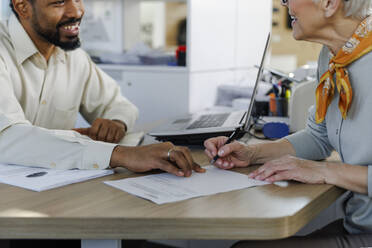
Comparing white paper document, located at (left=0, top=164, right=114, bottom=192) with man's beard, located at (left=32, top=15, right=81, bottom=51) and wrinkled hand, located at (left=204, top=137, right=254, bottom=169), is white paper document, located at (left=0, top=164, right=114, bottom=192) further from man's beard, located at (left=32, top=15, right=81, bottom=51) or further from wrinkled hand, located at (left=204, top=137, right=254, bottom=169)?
man's beard, located at (left=32, top=15, right=81, bottom=51)

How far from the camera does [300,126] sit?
5.80ft

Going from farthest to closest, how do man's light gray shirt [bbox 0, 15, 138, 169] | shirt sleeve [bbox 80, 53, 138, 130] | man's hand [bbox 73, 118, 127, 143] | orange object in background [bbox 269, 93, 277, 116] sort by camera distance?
1. orange object in background [bbox 269, 93, 277, 116]
2. shirt sleeve [bbox 80, 53, 138, 130]
3. man's hand [bbox 73, 118, 127, 143]
4. man's light gray shirt [bbox 0, 15, 138, 169]

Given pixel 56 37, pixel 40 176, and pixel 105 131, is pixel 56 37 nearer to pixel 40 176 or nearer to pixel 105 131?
pixel 105 131

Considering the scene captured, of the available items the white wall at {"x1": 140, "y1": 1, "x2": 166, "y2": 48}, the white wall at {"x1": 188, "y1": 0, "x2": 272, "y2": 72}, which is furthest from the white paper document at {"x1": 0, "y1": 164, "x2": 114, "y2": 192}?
the white wall at {"x1": 140, "y1": 1, "x2": 166, "y2": 48}

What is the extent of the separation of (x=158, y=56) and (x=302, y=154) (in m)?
1.34

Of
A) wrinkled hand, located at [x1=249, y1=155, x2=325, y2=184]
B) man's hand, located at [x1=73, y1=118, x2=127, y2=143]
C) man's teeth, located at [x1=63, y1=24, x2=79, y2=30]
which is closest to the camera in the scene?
wrinkled hand, located at [x1=249, y1=155, x2=325, y2=184]

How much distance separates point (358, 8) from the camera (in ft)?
3.88

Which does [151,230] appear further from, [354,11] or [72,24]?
[72,24]

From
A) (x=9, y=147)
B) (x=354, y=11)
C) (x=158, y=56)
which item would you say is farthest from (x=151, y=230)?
(x=158, y=56)

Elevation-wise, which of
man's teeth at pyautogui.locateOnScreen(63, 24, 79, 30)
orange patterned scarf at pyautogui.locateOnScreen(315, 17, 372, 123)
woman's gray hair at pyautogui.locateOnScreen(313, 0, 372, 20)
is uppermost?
woman's gray hair at pyautogui.locateOnScreen(313, 0, 372, 20)

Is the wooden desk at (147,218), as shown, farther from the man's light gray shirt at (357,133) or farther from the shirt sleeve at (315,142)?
the shirt sleeve at (315,142)

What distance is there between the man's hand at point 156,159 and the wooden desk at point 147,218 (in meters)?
0.18

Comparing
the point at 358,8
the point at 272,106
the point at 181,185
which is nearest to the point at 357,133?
the point at 358,8

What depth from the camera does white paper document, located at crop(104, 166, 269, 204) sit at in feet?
3.18
